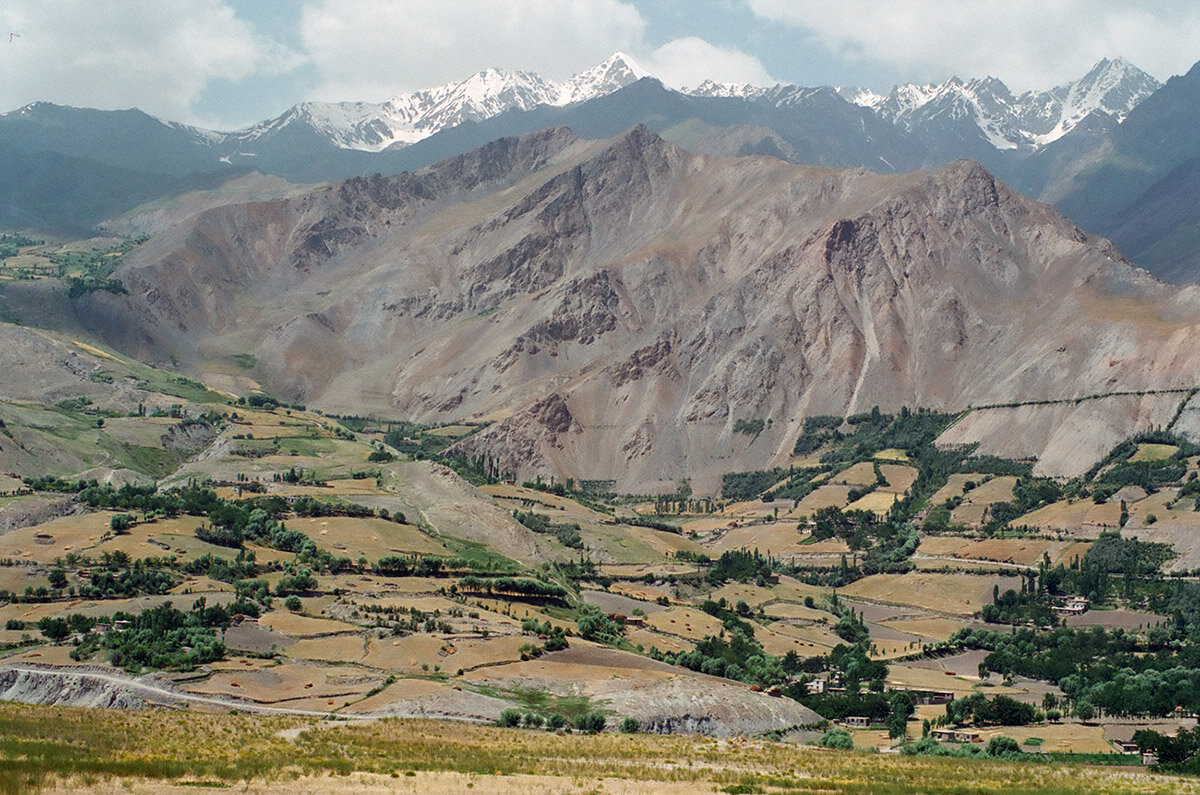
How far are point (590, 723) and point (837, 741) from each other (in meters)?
19.3

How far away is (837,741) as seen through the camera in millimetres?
112625

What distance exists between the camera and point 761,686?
472ft

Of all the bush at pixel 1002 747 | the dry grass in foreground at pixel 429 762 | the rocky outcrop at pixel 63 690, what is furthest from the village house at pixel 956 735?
the rocky outcrop at pixel 63 690

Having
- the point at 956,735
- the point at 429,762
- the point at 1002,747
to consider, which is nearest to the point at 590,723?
the point at 1002,747

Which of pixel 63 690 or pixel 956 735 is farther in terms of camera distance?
pixel 956 735

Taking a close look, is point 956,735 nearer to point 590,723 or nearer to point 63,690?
point 590,723

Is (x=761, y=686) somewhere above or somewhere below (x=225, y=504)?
below

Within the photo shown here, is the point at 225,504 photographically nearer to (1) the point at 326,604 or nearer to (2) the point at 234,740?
(1) the point at 326,604

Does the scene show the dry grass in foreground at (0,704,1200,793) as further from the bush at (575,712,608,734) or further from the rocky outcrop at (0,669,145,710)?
the rocky outcrop at (0,669,145,710)

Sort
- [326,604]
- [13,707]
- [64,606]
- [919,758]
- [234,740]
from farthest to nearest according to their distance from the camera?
[326,604], [64,606], [919,758], [13,707], [234,740]

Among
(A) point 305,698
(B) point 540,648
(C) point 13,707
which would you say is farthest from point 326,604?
(C) point 13,707

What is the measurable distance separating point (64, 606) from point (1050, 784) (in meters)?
96.4

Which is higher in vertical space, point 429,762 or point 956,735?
point 429,762

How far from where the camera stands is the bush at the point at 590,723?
367 ft
